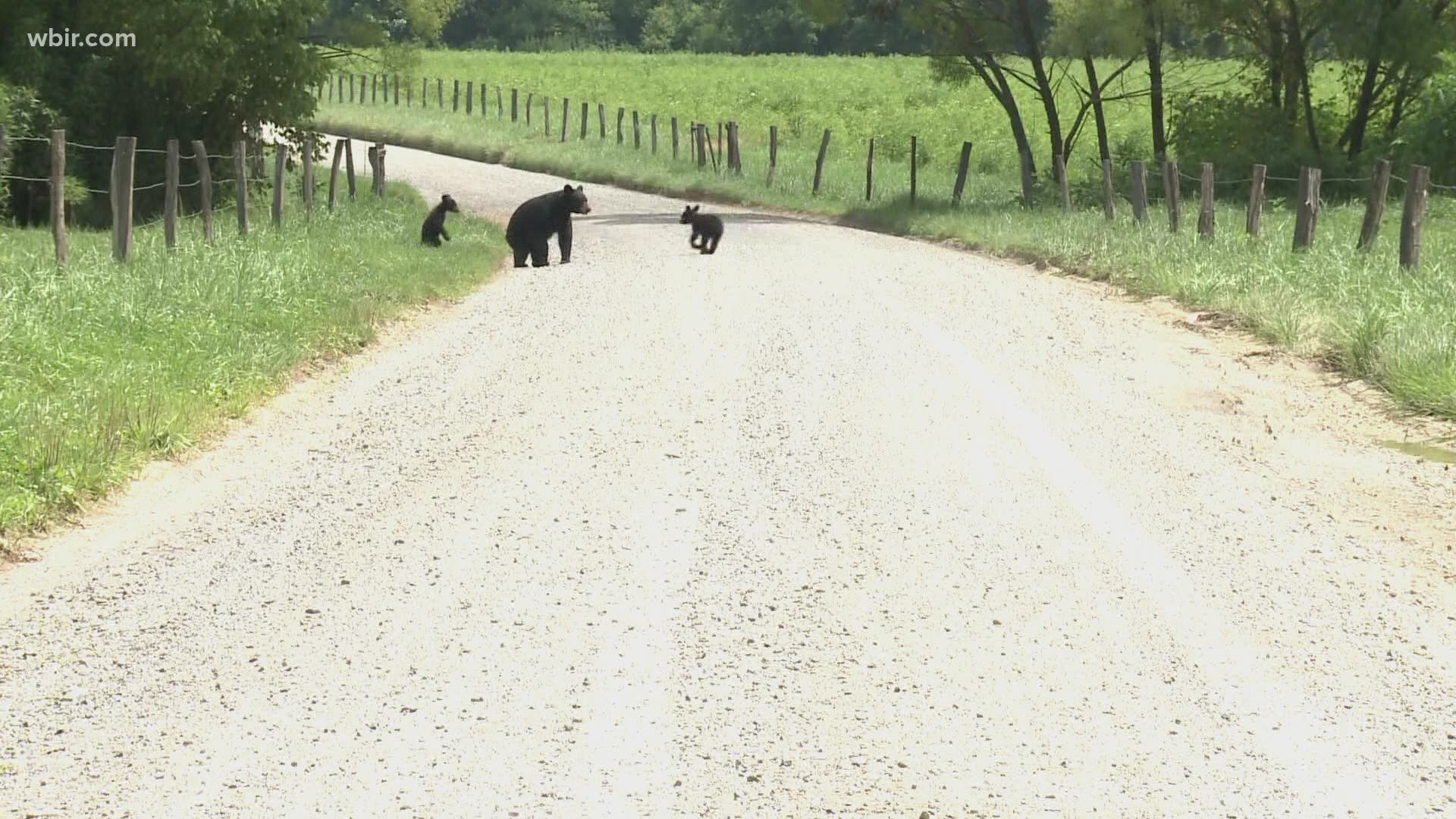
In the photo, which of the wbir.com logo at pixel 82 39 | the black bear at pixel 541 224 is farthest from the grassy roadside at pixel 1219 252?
the wbir.com logo at pixel 82 39

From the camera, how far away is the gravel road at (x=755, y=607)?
195 inches

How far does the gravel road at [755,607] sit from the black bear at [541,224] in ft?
25.4

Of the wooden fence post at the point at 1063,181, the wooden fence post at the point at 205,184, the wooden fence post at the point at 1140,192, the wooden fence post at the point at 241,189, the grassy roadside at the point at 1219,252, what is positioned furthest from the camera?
the wooden fence post at the point at 1063,181

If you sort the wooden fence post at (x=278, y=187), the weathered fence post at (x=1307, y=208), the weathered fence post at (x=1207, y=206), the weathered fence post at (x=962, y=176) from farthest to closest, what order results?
the weathered fence post at (x=962, y=176), the weathered fence post at (x=1207, y=206), the wooden fence post at (x=278, y=187), the weathered fence post at (x=1307, y=208)

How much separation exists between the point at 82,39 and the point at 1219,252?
1622cm

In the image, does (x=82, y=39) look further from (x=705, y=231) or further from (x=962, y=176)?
(x=962, y=176)

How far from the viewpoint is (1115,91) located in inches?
2640

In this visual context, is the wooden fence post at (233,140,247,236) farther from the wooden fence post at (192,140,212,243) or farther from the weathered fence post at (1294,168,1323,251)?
the weathered fence post at (1294,168,1323,251)

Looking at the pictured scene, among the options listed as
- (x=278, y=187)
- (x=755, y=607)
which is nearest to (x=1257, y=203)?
(x=278, y=187)

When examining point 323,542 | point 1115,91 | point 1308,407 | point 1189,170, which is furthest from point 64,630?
point 1115,91

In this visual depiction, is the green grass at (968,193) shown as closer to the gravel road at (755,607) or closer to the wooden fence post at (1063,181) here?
the wooden fence post at (1063,181)

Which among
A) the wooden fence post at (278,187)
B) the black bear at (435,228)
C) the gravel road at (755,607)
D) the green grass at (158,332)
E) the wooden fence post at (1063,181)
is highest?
the wooden fence post at (1063,181)

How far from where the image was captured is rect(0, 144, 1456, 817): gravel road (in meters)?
4.96

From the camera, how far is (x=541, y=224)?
1967 cm
